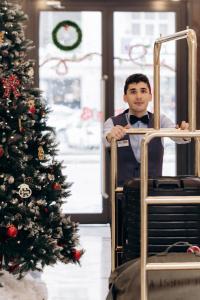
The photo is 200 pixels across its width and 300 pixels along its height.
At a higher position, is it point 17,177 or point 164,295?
point 17,177

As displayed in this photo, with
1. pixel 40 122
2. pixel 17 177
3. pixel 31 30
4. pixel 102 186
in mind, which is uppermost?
pixel 31 30

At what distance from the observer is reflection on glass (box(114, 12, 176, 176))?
798 centimetres

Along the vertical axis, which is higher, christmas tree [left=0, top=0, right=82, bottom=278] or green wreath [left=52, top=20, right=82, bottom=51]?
green wreath [left=52, top=20, right=82, bottom=51]

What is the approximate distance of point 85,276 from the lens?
5.46 meters

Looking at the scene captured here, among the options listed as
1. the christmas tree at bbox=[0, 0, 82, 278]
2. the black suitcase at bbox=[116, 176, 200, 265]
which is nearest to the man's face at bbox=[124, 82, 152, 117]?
the christmas tree at bbox=[0, 0, 82, 278]

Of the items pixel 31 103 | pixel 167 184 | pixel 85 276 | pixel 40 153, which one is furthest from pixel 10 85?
pixel 85 276

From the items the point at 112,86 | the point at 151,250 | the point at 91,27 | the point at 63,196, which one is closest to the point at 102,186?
the point at 112,86

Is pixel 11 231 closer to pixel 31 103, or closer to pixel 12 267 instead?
pixel 12 267

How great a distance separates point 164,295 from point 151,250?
1.51ft

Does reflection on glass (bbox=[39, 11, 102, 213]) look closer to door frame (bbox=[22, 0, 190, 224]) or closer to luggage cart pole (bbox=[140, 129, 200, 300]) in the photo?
door frame (bbox=[22, 0, 190, 224])

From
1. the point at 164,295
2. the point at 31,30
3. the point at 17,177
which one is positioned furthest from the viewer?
the point at 31,30

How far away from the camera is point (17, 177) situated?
408 centimetres

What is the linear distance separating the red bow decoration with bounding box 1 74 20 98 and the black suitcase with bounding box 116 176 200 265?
4.41 ft

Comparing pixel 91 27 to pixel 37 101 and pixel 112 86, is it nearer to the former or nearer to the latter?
pixel 112 86
